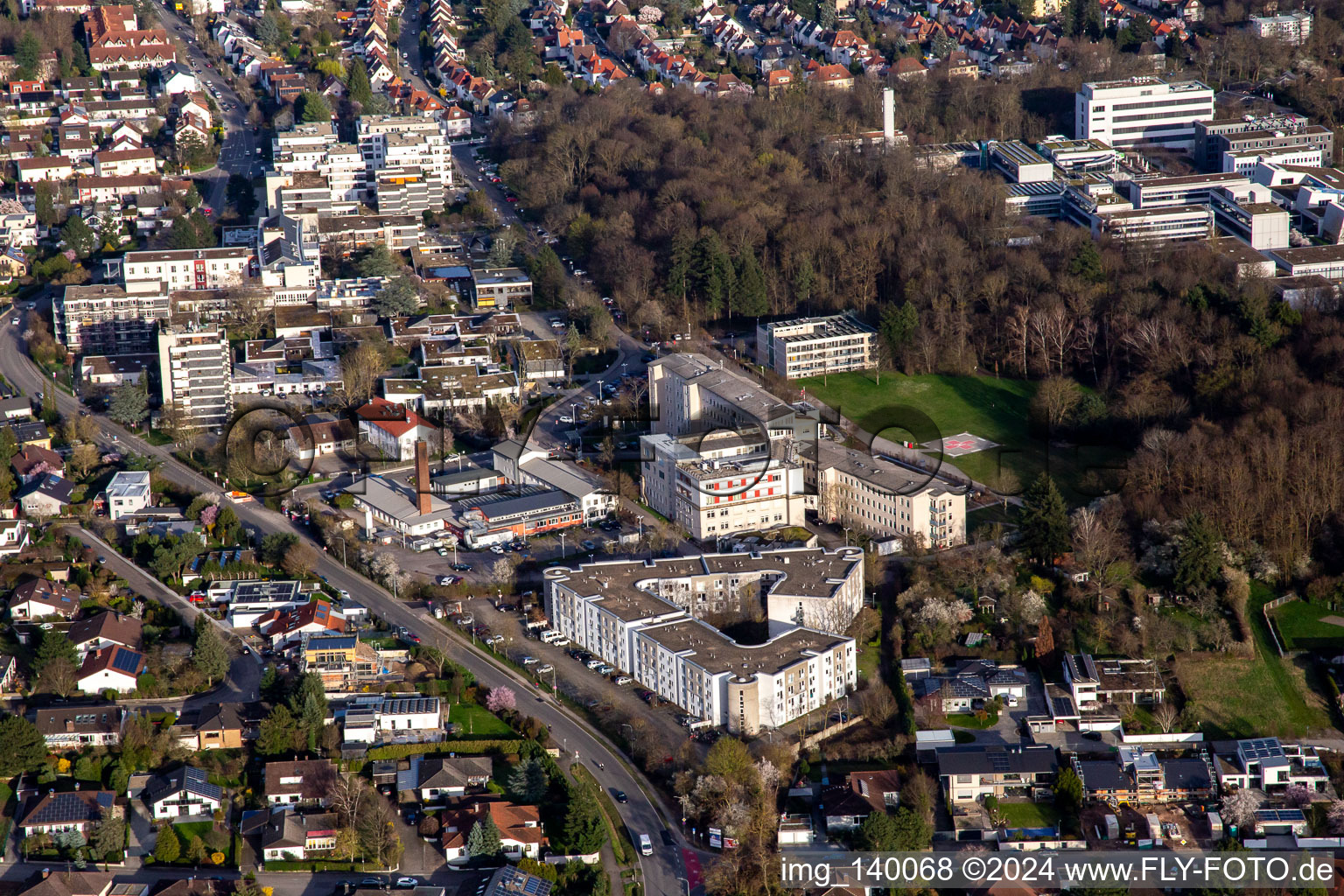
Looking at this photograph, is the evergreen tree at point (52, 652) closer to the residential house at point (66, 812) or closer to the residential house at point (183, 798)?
the residential house at point (66, 812)

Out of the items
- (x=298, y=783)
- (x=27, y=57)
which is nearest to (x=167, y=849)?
(x=298, y=783)

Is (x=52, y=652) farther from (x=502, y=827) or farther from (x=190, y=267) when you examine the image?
(x=190, y=267)

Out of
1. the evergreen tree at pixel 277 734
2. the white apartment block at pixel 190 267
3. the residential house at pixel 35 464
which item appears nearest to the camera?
the evergreen tree at pixel 277 734

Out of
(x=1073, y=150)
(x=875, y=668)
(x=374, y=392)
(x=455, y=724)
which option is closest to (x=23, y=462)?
(x=374, y=392)

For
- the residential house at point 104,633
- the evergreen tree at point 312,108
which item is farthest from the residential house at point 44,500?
the evergreen tree at point 312,108

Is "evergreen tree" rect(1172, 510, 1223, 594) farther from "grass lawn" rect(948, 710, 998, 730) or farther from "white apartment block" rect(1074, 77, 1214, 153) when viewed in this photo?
"white apartment block" rect(1074, 77, 1214, 153)

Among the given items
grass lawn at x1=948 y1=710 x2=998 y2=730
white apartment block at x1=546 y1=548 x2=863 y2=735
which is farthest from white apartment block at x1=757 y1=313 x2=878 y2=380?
grass lawn at x1=948 y1=710 x2=998 y2=730
